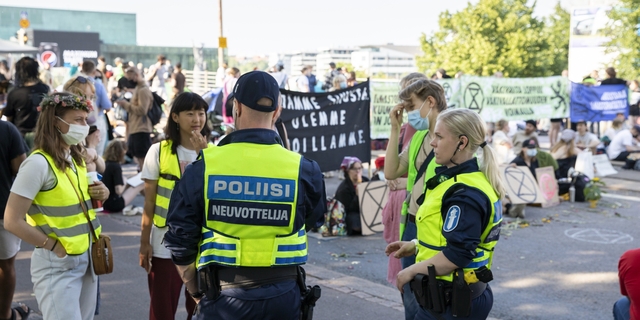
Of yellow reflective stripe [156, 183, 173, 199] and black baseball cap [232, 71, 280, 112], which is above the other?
black baseball cap [232, 71, 280, 112]

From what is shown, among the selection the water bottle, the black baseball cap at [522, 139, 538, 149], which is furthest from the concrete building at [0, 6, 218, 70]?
the water bottle

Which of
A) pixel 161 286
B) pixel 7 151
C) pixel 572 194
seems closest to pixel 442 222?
pixel 161 286

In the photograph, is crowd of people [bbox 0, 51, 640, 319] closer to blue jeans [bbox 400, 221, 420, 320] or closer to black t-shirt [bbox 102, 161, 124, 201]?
blue jeans [bbox 400, 221, 420, 320]

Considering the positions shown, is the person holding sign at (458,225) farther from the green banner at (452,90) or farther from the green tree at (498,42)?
the green tree at (498,42)

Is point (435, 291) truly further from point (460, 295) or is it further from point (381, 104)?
point (381, 104)

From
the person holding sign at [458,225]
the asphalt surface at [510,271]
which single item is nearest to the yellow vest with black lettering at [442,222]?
the person holding sign at [458,225]

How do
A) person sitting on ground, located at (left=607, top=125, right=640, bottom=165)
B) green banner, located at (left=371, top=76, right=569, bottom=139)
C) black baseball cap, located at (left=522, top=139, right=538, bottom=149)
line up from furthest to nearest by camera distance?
person sitting on ground, located at (left=607, top=125, right=640, bottom=165) < green banner, located at (left=371, top=76, right=569, bottom=139) < black baseball cap, located at (left=522, top=139, right=538, bottom=149)

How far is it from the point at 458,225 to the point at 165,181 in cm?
205

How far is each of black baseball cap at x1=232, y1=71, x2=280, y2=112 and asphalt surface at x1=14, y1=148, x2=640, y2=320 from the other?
10.6 feet

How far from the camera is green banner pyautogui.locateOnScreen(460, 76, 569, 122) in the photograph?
1548 centimetres

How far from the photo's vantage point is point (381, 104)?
13.0m

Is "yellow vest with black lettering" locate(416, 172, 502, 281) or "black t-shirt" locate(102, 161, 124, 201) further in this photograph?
"black t-shirt" locate(102, 161, 124, 201)

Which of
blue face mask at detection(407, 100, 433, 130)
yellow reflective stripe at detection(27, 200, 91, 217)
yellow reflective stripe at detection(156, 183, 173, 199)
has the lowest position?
yellow reflective stripe at detection(27, 200, 91, 217)

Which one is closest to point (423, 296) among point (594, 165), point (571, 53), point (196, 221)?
point (196, 221)
